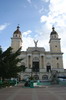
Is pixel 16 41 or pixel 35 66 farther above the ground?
pixel 16 41

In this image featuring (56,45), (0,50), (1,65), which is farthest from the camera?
→ (56,45)

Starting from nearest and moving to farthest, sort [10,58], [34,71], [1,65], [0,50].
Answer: [1,65]
[0,50]
[10,58]
[34,71]

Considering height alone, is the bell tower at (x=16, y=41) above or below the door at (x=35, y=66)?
above

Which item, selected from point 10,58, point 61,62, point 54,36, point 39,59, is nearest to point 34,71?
point 39,59

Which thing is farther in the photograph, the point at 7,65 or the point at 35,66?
the point at 35,66

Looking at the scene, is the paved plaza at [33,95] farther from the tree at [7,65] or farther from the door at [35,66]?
the door at [35,66]

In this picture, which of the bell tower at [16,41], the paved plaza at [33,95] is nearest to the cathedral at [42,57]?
the bell tower at [16,41]

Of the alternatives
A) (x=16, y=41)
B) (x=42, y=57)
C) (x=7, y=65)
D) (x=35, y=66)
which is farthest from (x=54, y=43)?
(x=7, y=65)

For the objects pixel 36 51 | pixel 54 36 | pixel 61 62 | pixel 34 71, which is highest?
pixel 54 36

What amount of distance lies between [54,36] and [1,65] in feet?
162

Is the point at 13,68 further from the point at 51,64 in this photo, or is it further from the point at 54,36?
the point at 54,36

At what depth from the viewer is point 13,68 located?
28.7 m

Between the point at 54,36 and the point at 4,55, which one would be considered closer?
the point at 4,55

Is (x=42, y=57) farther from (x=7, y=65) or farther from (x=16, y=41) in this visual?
(x=7, y=65)
